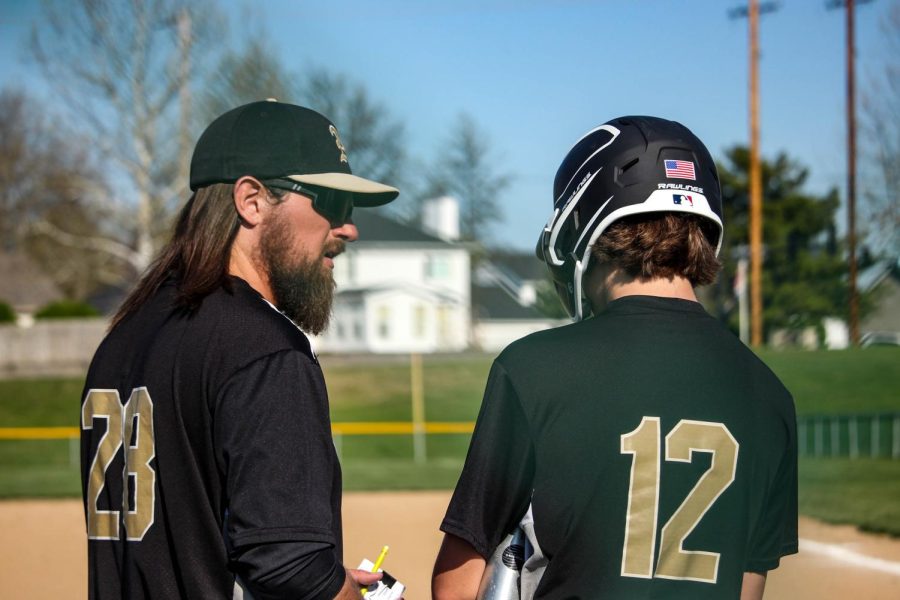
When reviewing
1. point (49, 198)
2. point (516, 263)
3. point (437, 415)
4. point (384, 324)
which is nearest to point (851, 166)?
point (516, 263)

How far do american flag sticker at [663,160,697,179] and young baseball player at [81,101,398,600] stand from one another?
26.5 inches

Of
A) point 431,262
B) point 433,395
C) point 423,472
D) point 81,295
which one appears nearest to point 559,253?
point 423,472

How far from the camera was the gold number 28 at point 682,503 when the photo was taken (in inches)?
65.5

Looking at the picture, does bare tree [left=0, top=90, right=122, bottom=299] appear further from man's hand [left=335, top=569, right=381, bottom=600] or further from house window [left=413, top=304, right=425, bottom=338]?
man's hand [left=335, top=569, right=381, bottom=600]

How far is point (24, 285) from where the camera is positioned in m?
39.5

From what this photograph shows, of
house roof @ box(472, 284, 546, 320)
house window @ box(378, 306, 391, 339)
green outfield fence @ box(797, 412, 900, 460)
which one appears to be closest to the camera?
green outfield fence @ box(797, 412, 900, 460)

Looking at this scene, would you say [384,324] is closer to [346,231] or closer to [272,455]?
[346,231]

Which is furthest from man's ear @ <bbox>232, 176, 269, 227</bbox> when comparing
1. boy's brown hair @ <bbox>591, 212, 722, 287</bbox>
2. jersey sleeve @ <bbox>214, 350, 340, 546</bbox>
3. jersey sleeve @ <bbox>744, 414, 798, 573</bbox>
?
jersey sleeve @ <bbox>744, 414, 798, 573</bbox>

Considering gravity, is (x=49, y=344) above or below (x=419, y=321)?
below

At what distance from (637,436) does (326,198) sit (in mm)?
859

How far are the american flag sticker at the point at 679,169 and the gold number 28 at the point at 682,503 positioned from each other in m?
0.47

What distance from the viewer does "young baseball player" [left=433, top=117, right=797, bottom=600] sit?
167 centimetres

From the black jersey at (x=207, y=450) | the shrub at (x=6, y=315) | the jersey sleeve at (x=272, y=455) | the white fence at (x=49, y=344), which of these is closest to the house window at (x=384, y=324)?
the white fence at (x=49, y=344)

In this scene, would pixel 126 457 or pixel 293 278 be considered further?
pixel 293 278
